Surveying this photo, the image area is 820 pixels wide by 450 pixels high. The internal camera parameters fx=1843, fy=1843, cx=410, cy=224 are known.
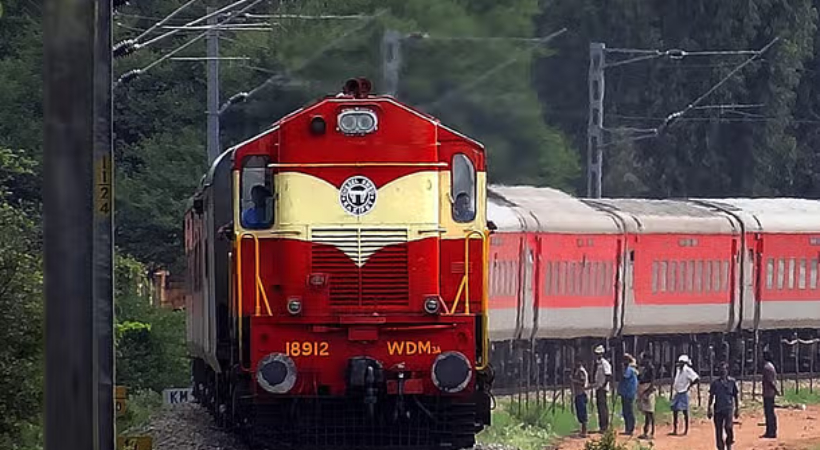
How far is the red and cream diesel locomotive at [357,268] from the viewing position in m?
14.9

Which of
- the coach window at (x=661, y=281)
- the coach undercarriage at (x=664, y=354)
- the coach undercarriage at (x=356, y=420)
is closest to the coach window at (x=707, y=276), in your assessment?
the coach undercarriage at (x=664, y=354)

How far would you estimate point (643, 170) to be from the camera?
1731 inches

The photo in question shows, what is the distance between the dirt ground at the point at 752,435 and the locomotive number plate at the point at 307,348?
7.75 m

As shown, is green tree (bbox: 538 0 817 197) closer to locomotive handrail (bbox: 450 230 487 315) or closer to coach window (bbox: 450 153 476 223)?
coach window (bbox: 450 153 476 223)

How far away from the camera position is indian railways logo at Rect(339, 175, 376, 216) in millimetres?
15039

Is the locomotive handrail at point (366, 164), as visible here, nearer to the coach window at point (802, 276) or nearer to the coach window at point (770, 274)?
the coach window at point (770, 274)

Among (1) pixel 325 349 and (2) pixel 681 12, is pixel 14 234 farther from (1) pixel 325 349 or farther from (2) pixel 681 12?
(2) pixel 681 12

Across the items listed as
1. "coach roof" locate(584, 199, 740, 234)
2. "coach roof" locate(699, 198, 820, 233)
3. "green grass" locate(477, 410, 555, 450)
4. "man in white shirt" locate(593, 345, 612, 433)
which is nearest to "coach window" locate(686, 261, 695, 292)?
"coach roof" locate(584, 199, 740, 234)

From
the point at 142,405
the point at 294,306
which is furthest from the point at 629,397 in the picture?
the point at 294,306

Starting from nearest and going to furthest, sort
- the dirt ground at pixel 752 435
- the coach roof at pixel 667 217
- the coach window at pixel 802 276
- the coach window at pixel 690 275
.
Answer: the dirt ground at pixel 752 435 < the coach roof at pixel 667 217 < the coach window at pixel 690 275 < the coach window at pixel 802 276

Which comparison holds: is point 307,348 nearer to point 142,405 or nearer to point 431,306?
point 431,306

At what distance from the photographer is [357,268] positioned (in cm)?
1501

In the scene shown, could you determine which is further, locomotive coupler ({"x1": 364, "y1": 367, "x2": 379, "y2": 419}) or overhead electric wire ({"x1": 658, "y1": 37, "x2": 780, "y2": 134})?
overhead electric wire ({"x1": 658, "y1": 37, "x2": 780, "y2": 134})

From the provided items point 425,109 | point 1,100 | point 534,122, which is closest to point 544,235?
point 534,122
